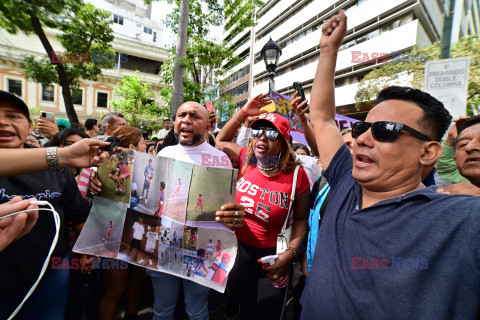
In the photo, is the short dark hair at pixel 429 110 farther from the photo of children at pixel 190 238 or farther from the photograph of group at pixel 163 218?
the photo of children at pixel 190 238

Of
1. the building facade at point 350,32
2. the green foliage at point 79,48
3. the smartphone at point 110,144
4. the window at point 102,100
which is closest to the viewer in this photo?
the smartphone at point 110,144

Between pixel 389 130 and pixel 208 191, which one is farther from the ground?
pixel 389 130

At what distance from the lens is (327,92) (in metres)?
1.59

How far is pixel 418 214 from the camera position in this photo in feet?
3.22

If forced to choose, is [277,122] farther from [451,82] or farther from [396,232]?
[451,82]

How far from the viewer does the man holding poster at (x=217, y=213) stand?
5.14ft

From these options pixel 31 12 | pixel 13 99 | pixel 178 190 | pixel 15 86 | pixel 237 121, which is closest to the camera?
pixel 13 99

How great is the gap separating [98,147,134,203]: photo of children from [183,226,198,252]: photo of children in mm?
501

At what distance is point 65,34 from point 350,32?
23156 mm

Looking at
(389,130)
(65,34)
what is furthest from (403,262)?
(65,34)

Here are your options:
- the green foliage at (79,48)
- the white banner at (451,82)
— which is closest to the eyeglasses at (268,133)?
the white banner at (451,82)

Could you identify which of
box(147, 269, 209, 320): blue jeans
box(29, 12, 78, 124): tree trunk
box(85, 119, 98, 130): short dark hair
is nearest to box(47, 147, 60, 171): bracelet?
box(147, 269, 209, 320): blue jeans

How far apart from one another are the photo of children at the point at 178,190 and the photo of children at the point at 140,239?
5.9 inches

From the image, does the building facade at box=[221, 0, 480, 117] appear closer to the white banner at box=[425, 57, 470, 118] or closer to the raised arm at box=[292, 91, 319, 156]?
the white banner at box=[425, 57, 470, 118]
